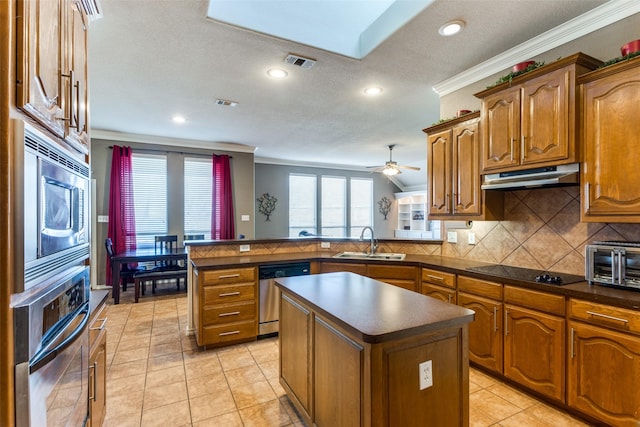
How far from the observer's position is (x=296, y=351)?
6.73 ft

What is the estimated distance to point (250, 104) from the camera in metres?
4.16

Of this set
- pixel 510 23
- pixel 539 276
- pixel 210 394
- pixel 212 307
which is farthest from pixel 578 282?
pixel 212 307

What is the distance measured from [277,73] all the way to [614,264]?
3162 millimetres

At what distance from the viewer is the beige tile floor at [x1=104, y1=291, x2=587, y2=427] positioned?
2.11 m

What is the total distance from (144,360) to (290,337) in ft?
5.82

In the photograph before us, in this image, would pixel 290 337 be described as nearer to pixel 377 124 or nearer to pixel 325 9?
pixel 325 9

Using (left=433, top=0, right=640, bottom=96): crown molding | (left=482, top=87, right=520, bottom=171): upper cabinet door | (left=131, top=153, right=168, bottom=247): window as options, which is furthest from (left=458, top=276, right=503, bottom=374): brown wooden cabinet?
(left=131, top=153, right=168, bottom=247): window

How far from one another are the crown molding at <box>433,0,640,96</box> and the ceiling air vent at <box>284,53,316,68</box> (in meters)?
1.50

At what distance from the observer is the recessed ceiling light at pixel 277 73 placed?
3.15m

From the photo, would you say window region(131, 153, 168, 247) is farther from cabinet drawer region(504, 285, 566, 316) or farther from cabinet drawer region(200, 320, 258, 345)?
cabinet drawer region(504, 285, 566, 316)

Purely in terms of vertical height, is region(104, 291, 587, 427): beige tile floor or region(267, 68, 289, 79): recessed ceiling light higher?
region(267, 68, 289, 79): recessed ceiling light

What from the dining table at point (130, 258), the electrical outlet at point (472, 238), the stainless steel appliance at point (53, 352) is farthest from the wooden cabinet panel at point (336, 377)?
the dining table at point (130, 258)

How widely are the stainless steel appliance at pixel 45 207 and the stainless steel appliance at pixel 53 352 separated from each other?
0.06 meters

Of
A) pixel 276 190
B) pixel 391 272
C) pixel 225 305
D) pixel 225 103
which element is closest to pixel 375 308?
pixel 391 272
